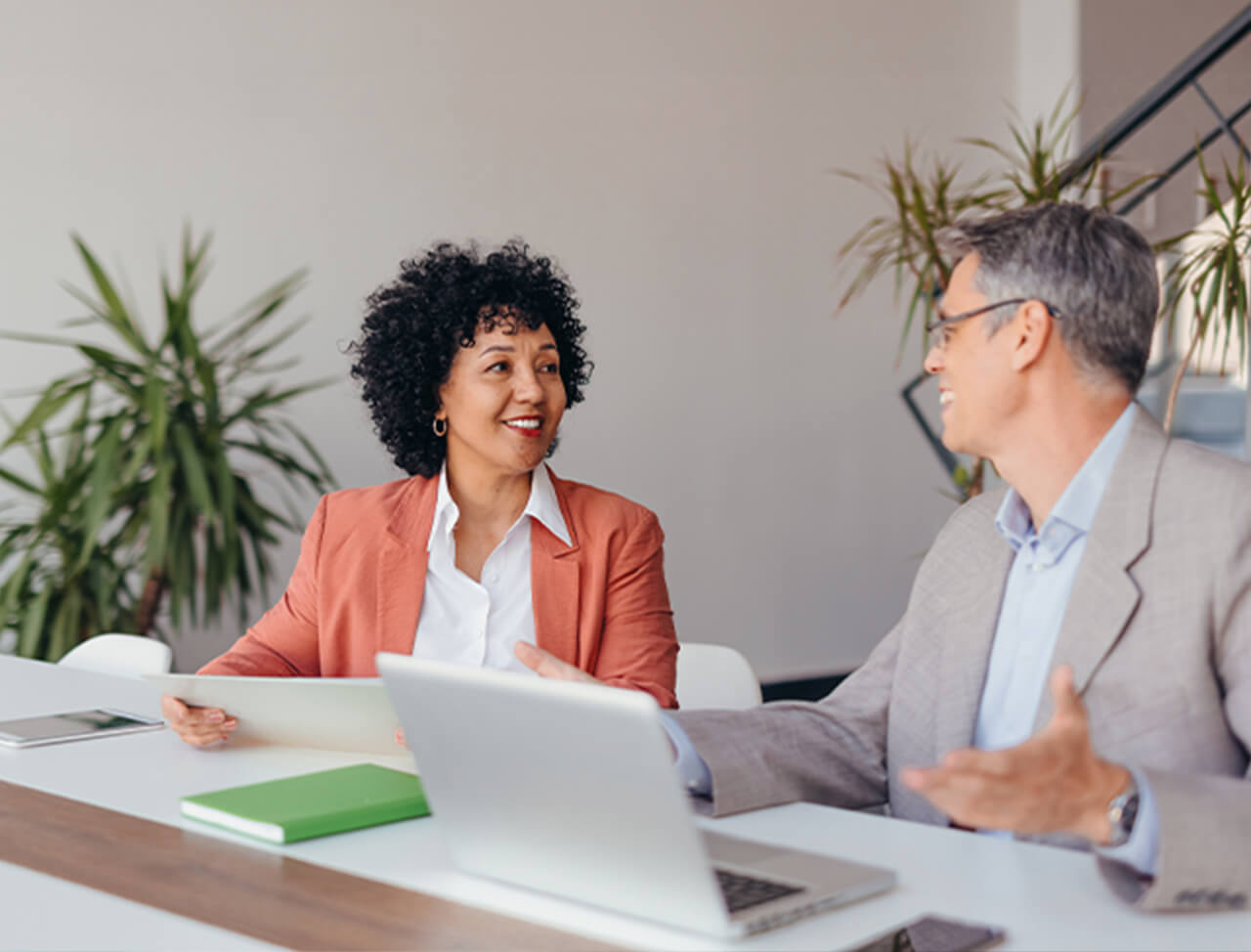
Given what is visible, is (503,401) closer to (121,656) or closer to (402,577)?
(402,577)

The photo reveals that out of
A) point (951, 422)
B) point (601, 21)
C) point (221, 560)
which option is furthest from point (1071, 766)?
point (601, 21)

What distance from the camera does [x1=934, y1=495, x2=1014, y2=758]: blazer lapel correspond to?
5.49 ft

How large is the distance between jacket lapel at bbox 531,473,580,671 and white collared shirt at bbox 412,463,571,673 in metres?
0.03

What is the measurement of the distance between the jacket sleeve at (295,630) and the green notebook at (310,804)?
2.27 ft

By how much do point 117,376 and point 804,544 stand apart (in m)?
3.34

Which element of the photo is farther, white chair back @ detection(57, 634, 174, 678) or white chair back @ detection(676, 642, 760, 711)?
white chair back @ detection(57, 634, 174, 678)

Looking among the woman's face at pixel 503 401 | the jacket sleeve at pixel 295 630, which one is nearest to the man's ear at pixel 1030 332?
the woman's face at pixel 503 401

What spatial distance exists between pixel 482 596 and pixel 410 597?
121 mm

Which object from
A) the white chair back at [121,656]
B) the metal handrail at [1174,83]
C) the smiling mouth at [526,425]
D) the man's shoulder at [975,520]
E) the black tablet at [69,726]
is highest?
the metal handrail at [1174,83]

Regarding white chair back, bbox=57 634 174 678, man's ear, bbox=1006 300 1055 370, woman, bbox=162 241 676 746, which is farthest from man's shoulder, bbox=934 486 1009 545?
white chair back, bbox=57 634 174 678

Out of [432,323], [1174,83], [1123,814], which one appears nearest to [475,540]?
[432,323]

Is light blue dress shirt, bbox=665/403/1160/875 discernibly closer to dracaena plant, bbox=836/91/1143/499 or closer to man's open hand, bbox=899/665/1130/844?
man's open hand, bbox=899/665/1130/844

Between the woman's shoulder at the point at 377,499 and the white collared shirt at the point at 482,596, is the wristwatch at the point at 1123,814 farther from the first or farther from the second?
the woman's shoulder at the point at 377,499

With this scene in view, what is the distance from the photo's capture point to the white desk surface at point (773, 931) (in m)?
1.10
